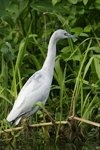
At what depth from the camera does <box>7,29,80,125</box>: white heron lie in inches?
110

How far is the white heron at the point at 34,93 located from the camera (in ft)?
9.20

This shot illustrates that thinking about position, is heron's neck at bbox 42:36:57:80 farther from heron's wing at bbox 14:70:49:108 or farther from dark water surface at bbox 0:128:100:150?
dark water surface at bbox 0:128:100:150

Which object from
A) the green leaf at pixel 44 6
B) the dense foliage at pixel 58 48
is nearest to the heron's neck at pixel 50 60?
the dense foliage at pixel 58 48

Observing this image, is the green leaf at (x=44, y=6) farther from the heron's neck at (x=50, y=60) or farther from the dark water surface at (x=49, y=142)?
the dark water surface at (x=49, y=142)

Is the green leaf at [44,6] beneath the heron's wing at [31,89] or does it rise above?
above

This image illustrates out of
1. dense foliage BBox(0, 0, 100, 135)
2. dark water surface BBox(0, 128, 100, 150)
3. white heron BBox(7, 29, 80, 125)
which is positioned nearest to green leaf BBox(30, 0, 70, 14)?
dense foliage BBox(0, 0, 100, 135)

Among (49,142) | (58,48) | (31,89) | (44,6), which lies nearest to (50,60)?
(31,89)

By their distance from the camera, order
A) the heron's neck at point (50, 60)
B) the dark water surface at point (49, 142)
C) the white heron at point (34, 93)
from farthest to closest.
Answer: the heron's neck at point (50, 60), the white heron at point (34, 93), the dark water surface at point (49, 142)

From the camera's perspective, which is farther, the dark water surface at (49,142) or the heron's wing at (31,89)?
the heron's wing at (31,89)

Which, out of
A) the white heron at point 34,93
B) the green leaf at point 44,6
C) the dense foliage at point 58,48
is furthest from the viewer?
the green leaf at point 44,6

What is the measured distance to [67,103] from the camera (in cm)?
339

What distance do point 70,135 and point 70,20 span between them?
193 cm

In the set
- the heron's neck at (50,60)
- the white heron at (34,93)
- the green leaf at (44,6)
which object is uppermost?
the green leaf at (44,6)

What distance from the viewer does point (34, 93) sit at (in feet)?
9.56
